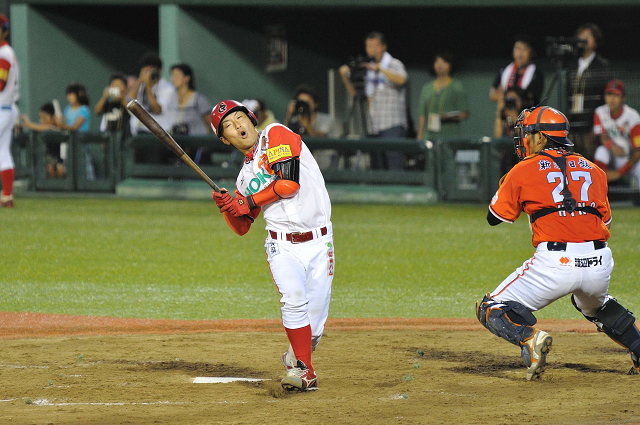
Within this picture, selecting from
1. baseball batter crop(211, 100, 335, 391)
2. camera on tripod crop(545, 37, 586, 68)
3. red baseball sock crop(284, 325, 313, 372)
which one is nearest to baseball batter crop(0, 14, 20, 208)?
camera on tripod crop(545, 37, 586, 68)

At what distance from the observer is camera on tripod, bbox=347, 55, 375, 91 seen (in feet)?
42.4

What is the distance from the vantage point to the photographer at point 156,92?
14.0 meters

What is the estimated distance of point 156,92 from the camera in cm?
1431

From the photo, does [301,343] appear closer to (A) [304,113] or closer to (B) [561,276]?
(B) [561,276]

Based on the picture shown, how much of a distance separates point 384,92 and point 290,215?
27.4 feet

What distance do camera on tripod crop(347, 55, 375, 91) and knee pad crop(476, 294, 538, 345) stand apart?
8.14 m

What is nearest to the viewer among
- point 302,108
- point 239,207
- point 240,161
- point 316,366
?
point 239,207

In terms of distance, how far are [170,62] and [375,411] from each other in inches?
499

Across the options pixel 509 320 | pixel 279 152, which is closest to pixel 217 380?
pixel 279 152

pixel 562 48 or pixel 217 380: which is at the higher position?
pixel 562 48

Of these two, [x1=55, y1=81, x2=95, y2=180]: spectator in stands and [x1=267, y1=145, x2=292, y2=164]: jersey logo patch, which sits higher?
[x1=55, y1=81, x2=95, y2=180]: spectator in stands

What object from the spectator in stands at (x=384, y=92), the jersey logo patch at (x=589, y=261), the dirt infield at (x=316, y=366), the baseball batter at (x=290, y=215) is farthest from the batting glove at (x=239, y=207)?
the spectator in stands at (x=384, y=92)

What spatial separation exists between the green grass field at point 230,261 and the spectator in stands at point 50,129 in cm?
150

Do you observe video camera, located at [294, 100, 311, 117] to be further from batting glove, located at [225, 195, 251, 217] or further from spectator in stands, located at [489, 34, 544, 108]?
batting glove, located at [225, 195, 251, 217]
